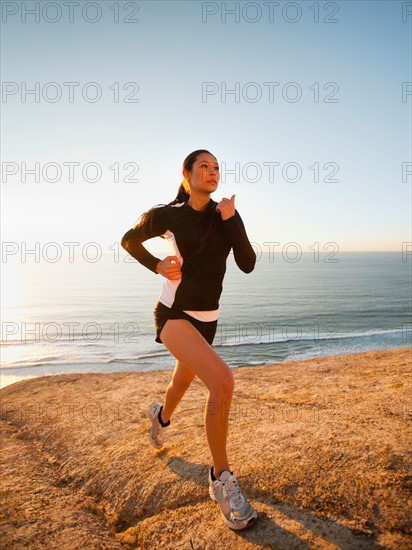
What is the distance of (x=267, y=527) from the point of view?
2.72 m

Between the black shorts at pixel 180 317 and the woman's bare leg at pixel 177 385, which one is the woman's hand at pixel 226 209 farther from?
the woman's bare leg at pixel 177 385

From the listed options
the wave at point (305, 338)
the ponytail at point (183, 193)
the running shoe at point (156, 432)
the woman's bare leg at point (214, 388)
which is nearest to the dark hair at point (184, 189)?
the ponytail at point (183, 193)

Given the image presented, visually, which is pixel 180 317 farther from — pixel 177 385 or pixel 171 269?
pixel 177 385

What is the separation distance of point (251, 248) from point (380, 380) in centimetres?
537

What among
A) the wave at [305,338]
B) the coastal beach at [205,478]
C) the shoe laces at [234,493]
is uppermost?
the shoe laces at [234,493]

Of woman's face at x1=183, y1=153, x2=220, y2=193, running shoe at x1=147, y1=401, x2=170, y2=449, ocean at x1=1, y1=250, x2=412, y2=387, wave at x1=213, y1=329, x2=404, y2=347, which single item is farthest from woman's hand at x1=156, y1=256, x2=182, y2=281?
wave at x1=213, y1=329, x2=404, y2=347

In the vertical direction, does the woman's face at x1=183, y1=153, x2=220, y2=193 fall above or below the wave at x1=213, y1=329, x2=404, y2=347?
above

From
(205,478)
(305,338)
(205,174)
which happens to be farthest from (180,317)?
(305,338)

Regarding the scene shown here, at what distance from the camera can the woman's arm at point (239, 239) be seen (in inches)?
131

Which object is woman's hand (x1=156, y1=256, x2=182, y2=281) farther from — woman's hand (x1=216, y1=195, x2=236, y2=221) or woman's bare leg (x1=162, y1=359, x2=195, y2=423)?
woman's bare leg (x1=162, y1=359, x2=195, y2=423)

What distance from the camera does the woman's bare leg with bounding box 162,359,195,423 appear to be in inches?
150

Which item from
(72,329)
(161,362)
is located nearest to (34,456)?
(161,362)

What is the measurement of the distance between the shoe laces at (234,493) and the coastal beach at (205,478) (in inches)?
7.4

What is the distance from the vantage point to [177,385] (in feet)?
12.9
